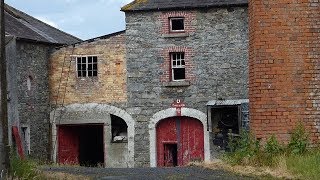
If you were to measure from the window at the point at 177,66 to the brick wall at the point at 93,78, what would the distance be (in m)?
2.22

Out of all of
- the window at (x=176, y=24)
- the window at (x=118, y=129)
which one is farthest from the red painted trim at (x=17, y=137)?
the window at (x=176, y=24)

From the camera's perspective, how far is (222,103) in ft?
92.0

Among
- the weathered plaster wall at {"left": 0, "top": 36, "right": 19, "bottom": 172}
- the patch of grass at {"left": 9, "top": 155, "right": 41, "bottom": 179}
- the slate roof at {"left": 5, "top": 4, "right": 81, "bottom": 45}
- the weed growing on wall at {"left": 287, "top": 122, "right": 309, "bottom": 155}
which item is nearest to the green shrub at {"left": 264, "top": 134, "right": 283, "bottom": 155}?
the weed growing on wall at {"left": 287, "top": 122, "right": 309, "bottom": 155}

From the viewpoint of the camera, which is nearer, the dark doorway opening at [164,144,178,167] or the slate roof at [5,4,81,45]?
the slate roof at [5,4,81,45]

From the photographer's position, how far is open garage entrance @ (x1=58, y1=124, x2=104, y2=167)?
100 feet

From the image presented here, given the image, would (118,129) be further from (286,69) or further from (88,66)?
(286,69)

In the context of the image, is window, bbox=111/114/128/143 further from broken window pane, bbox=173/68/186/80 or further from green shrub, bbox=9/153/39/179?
green shrub, bbox=9/153/39/179

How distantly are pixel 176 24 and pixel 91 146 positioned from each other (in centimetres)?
→ 797

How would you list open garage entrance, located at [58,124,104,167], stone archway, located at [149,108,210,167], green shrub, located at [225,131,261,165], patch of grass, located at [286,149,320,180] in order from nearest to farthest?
patch of grass, located at [286,149,320,180] < green shrub, located at [225,131,261,165] < stone archway, located at [149,108,210,167] < open garage entrance, located at [58,124,104,167]

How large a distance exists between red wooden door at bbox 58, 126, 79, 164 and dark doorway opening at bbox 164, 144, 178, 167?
425 cm

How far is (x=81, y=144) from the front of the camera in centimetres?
3189

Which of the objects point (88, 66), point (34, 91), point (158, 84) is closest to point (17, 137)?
point (34, 91)

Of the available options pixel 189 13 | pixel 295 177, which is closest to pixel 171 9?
pixel 189 13

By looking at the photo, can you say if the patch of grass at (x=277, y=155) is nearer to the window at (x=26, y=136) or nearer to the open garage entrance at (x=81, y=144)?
the window at (x=26, y=136)
